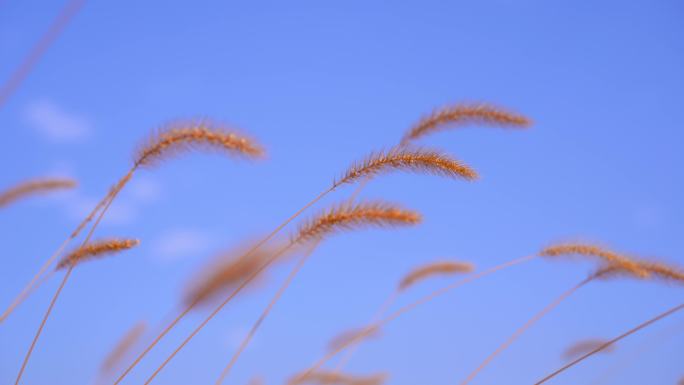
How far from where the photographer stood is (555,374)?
2.79 metres

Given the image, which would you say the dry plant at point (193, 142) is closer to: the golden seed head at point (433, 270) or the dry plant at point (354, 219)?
the dry plant at point (354, 219)

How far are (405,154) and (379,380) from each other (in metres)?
2.13

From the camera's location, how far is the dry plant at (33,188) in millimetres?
2910

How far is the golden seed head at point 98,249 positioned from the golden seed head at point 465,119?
4.64 ft

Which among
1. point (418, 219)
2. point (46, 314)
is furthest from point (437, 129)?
point (46, 314)

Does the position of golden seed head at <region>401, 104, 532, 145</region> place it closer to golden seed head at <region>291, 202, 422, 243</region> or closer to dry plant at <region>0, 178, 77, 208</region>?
golden seed head at <region>291, 202, 422, 243</region>

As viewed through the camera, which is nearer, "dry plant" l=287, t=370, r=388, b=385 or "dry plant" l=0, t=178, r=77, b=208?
"dry plant" l=0, t=178, r=77, b=208

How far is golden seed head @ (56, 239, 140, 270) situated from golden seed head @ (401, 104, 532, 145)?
4.64ft

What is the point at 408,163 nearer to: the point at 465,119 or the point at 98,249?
the point at 465,119

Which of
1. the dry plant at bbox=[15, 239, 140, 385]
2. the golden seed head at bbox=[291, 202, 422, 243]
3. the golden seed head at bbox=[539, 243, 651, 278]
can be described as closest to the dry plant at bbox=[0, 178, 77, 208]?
Answer: the dry plant at bbox=[15, 239, 140, 385]

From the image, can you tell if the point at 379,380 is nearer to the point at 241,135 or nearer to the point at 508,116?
the point at 508,116

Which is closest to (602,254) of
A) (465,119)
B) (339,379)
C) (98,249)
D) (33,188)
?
(465,119)

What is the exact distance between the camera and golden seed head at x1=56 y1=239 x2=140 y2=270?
272 cm

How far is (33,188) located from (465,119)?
2220 millimetres
